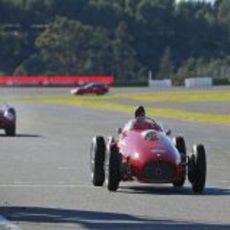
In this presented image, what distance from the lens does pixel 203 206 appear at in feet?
49.3

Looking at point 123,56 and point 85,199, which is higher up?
point 85,199

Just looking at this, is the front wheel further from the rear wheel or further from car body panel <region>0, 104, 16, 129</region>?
car body panel <region>0, 104, 16, 129</region>

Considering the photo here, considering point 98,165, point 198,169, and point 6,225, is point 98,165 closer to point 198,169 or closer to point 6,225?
point 198,169

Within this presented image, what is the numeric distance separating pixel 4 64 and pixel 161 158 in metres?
Result: 149

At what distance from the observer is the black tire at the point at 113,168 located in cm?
1683

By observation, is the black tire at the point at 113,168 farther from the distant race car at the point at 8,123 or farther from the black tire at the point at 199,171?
the distant race car at the point at 8,123

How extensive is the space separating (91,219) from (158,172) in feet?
10.5

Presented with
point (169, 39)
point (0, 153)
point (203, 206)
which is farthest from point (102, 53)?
point (203, 206)

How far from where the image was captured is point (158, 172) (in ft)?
54.3

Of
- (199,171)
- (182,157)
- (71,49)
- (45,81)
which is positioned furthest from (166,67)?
(199,171)

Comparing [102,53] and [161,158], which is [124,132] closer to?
[161,158]

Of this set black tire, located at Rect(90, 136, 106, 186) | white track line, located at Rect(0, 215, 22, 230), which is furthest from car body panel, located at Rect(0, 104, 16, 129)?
white track line, located at Rect(0, 215, 22, 230)

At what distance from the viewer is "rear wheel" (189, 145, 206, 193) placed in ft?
55.8

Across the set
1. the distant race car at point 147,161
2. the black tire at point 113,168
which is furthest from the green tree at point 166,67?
the black tire at point 113,168
